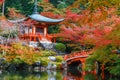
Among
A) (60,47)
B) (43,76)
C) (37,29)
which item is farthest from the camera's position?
(37,29)

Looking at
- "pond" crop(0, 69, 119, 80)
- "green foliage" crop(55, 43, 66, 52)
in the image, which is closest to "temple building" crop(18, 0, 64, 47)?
"green foliage" crop(55, 43, 66, 52)

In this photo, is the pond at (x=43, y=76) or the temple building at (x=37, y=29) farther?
the temple building at (x=37, y=29)

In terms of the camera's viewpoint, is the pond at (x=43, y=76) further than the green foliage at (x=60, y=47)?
No

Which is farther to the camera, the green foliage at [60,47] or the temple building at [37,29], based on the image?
the temple building at [37,29]

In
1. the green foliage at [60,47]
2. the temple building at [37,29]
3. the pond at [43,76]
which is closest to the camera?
the pond at [43,76]

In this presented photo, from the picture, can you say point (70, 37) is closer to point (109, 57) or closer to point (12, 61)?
point (12, 61)

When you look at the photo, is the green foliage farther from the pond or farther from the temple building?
the pond

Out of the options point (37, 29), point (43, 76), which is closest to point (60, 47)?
point (37, 29)

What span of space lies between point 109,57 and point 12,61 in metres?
9.84

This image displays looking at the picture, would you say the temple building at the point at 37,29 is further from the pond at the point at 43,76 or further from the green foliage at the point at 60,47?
the pond at the point at 43,76

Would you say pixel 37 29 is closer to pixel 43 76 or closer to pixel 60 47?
pixel 60 47

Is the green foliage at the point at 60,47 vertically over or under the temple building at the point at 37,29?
under

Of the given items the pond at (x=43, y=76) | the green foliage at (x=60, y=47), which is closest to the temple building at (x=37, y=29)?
the green foliage at (x=60, y=47)

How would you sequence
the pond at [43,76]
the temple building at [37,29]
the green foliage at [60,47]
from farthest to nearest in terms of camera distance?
the temple building at [37,29]
the green foliage at [60,47]
the pond at [43,76]
